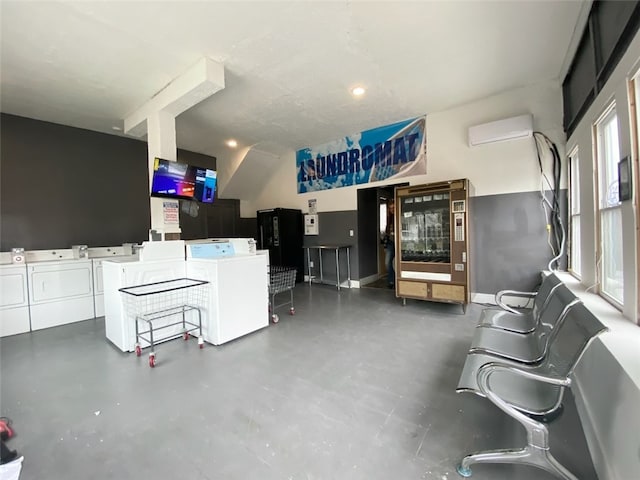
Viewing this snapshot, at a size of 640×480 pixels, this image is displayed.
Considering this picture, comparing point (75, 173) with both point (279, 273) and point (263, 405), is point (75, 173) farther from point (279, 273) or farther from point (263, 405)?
point (263, 405)

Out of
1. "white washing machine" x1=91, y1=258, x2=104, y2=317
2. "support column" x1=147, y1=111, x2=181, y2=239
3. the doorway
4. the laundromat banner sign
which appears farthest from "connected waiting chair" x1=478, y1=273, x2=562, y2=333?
"white washing machine" x1=91, y1=258, x2=104, y2=317

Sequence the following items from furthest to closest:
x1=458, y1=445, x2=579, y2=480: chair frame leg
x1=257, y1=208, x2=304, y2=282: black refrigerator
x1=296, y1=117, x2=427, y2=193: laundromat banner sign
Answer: x1=257, y1=208, x2=304, y2=282: black refrigerator
x1=296, y1=117, x2=427, y2=193: laundromat banner sign
x1=458, y1=445, x2=579, y2=480: chair frame leg

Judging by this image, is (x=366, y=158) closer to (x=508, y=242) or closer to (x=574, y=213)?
(x=508, y=242)

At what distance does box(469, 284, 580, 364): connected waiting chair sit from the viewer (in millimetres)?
2033

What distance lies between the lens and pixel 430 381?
2387mm

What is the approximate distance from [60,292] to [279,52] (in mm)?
4649

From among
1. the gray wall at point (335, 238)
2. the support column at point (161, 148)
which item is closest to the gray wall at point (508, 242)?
the gray wall at point (335, 238)

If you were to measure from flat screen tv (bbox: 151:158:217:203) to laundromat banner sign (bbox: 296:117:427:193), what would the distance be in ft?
9.72

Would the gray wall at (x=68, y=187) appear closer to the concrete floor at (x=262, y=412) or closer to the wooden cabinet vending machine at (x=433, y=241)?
the concrete floor at (x=262, y=412)

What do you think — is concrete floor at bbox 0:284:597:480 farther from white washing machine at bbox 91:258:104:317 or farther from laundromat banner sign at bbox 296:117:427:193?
laundromat banner sign at bbox 296:117:427:193

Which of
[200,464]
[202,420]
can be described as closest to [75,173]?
[202,420]

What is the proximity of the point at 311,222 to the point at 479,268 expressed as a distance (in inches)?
152

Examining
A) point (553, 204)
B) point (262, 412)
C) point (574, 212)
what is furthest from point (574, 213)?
point (262, 412)

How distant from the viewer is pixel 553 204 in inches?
159
